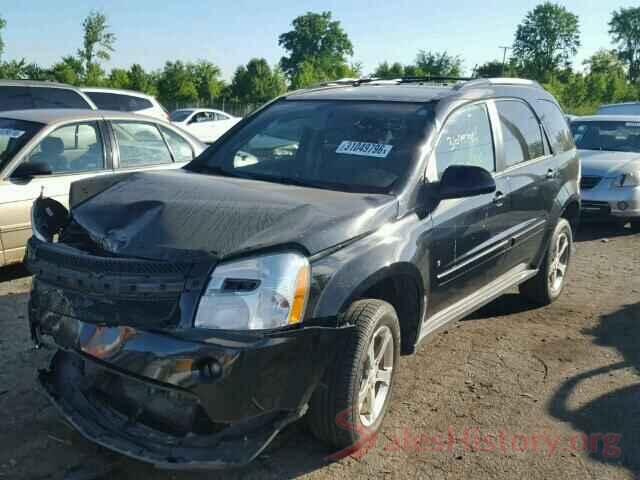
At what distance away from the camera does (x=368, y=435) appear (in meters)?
3.31

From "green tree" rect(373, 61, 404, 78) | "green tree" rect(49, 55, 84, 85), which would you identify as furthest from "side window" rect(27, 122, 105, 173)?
"green tree" rect(373, 61, 404, 78)

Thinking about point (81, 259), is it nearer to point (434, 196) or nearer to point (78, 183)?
point (78, 183)

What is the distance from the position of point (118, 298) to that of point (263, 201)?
89cm

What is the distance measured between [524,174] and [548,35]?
104337mm

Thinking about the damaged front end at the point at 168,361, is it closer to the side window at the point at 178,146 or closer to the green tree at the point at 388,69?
the side window at the point at 178,146

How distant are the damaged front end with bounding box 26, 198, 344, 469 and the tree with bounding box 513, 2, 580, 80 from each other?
102 metres

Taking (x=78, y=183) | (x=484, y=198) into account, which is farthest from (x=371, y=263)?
(x=78, y=183)

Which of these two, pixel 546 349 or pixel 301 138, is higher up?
pixel 301 138

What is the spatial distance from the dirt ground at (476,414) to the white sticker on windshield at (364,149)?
1.46 meters

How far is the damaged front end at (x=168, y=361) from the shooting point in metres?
2.61

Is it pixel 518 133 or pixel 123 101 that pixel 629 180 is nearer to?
pixel 518 133

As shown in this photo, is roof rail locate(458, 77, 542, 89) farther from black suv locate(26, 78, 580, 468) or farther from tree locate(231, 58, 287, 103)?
tree locate(231, 58, 287, 103)

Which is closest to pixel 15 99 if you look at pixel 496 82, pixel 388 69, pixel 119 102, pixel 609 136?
pixel 119 102

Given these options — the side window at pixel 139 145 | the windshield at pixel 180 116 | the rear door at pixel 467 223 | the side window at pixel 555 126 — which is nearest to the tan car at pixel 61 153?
the side window at pixel 139 145
